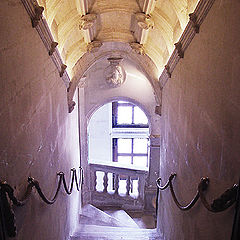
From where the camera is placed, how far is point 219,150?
1.56 m

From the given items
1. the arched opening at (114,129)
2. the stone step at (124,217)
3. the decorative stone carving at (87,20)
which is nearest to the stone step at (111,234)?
the stone step at (124,217)

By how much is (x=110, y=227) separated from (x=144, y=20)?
3.91 metres

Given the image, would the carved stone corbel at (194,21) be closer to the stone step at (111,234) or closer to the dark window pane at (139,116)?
the stone step at (111,234)

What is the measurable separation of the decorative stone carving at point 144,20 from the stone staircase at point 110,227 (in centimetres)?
329

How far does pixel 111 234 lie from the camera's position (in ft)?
14.2

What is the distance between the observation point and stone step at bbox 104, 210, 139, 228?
601 cm

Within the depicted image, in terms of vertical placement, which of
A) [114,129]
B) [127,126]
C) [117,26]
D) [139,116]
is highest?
[117,26]

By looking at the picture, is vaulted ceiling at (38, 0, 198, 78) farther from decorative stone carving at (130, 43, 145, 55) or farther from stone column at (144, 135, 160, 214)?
stone column at (144, 135, 160, 214)

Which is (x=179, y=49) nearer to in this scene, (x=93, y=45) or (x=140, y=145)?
(x=93, y=45)

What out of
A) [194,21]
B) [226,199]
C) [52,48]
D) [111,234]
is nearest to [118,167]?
[111,234]

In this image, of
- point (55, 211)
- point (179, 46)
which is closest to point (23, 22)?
point (179, 46)

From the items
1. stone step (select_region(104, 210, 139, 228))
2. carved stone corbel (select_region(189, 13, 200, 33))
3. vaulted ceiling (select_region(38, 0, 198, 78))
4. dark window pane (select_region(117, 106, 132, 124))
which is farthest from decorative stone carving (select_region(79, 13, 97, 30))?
dark window pane (select_region(117, 106, 132, 124))

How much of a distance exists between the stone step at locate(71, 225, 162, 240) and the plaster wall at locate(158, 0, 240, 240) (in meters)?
1.61

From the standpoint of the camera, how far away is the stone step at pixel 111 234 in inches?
161
